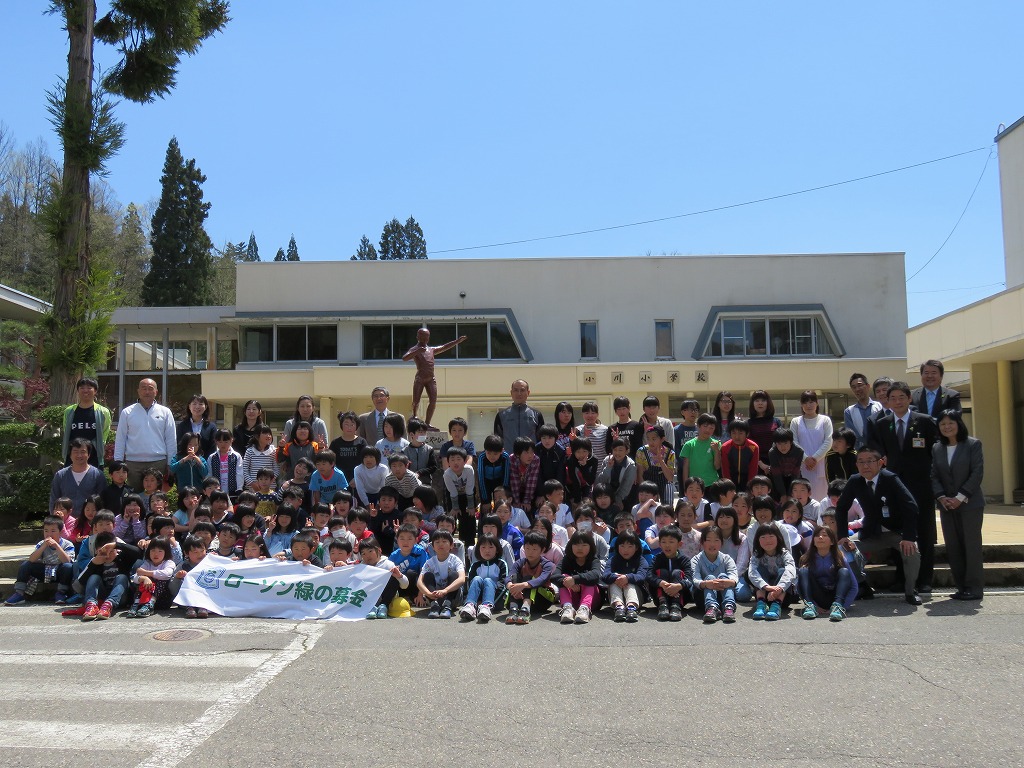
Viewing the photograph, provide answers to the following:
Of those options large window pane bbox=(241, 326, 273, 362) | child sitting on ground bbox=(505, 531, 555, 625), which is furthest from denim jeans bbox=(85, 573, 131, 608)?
large window pane bbox=(241, 326, 273, 362)

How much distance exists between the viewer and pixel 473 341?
32531mm

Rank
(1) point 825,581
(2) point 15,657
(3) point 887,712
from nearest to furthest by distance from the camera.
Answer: (3) point 887,712 → (2) point 15,657 → (1) point 825,581

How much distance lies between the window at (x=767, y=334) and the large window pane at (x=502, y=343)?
668 centimetres

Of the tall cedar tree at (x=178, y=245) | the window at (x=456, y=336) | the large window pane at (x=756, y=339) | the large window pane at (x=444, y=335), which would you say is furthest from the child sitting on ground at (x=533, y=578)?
the tall cedar tree at (x=178, y=245)

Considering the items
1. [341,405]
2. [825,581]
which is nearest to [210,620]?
[825,581]

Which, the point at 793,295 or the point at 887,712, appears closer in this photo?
the point at 887,712

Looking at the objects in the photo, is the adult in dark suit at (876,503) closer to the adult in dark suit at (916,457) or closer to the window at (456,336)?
the adult in dark suit at (916,457)

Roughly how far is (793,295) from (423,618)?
27.0 m

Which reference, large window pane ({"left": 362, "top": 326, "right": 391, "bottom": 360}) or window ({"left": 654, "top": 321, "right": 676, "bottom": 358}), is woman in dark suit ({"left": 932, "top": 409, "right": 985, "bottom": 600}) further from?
large window pane ({"left": 362, "top": 326, "right": 391, "bottom": 360})

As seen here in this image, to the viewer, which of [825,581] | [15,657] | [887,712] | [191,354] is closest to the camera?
[887,712]

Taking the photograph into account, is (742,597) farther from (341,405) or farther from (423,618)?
(341,405)

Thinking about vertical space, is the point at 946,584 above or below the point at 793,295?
below

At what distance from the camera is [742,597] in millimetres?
8633

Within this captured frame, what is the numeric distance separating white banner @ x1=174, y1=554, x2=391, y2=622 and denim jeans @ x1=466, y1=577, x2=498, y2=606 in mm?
920
